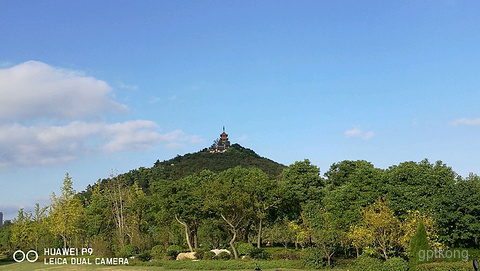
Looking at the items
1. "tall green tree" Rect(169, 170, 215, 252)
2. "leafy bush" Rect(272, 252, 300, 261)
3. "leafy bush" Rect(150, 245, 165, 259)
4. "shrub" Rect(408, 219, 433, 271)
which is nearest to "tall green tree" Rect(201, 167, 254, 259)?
"tall green tree" Rect(169, 170, 215, 252)

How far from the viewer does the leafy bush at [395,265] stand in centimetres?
2333

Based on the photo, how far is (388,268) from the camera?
2366cm

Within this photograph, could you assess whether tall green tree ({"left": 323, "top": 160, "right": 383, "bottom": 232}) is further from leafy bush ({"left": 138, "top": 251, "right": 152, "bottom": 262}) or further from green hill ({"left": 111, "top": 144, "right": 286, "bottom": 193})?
green hill ({"left": 111, "top": 144, "right": 286, "bottom": 193})

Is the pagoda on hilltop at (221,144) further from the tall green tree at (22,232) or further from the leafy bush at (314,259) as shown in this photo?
the leafy bush at (314,259)

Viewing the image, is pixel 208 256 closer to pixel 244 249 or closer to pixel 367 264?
pixel 244 249

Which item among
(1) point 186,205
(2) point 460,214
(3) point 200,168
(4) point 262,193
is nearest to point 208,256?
(1) point 186,205

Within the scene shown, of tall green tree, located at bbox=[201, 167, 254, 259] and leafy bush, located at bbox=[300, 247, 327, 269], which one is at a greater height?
tall green tree, located at bbox=[201, 167, 254, 259]

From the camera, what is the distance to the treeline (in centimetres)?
2695

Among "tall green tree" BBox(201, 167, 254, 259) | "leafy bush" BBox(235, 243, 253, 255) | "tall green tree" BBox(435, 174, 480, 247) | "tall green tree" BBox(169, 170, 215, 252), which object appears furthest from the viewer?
"tall green tree" BBox(169, 170, 215, 252)

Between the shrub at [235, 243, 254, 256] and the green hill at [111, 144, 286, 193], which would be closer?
the shrub at [235, 243, 254, 256]

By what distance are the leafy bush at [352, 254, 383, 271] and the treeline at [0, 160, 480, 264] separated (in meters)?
0.71

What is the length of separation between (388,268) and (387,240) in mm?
2347

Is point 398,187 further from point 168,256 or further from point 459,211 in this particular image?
point 168,256

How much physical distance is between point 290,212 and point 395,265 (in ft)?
67.0
